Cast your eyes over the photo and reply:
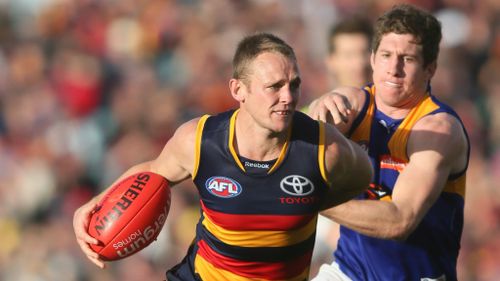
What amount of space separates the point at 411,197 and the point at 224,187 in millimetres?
1003

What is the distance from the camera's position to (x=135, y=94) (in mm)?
11820

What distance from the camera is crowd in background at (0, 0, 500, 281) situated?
1046 cm

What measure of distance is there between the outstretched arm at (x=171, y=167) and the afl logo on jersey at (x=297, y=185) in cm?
53

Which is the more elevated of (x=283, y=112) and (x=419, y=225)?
(x=283, y=112)

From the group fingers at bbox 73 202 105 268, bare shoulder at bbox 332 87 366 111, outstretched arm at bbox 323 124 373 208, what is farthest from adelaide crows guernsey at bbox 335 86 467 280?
fingers at bbox 73 202 105 268

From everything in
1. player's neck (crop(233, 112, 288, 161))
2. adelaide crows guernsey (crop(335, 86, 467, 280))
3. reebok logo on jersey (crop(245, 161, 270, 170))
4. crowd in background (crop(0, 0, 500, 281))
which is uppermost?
player's neck (crop(233, 112, 288, 161))

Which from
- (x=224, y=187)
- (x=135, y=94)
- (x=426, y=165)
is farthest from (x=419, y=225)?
(x=135, y=94)

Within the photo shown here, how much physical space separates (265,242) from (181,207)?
4755 mm

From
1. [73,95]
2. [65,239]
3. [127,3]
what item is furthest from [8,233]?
[127,3]

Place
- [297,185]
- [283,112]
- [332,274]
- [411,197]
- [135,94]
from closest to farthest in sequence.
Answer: [283,112] < [297,185] < [411,197] < [332,274] < [135,94]

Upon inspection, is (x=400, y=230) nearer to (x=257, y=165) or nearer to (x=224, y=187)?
(x=257, y=165)

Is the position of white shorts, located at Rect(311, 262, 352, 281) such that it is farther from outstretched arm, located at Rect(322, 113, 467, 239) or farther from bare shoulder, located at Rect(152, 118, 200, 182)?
bare shoulder, located at Rect(152, 118, 200, 182)

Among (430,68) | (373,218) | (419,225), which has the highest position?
(430,68)

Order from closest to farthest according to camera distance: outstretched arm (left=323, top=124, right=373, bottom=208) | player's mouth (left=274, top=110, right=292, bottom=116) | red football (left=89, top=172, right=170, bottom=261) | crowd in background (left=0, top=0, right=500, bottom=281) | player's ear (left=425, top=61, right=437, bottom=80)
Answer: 1. player's mouth (left=274, top=110, right=292, bottom=116)
2. outstretched arm (left=323, top=124, right=373, bottom=208)
3. red football (left=89, top=172, right=170, bottom=261)
4. player's ear (left=425, top=61, right=437, bottom=80)
5. crowd in background (left=0, top=0, right=500, bottom=281)
